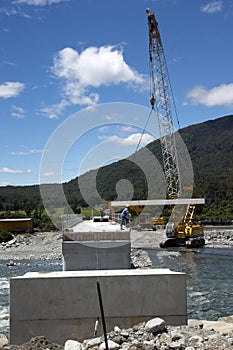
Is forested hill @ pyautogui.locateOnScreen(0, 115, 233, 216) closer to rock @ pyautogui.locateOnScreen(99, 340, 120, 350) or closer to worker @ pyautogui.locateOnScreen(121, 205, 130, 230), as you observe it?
worker @ pyautogui.locateOnScreen(121, 205, 130, 230)

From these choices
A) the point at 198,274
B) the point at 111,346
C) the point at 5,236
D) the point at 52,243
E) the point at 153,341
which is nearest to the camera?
the point at 111,346

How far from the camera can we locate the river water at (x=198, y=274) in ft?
60.3

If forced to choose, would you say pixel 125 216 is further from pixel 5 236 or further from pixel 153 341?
pixel 5 236

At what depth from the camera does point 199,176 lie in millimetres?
121750

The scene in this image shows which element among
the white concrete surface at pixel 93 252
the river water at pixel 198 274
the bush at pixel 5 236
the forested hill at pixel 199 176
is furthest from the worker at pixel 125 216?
the bush at pixel 5 236

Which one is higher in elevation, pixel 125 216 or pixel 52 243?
pixel 125 216

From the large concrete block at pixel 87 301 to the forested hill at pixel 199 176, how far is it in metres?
33.4

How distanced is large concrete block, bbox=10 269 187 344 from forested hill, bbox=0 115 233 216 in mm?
33437

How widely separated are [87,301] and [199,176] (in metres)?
113

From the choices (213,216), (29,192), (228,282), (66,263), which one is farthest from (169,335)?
(29,192)

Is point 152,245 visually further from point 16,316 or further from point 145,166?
point 16,316

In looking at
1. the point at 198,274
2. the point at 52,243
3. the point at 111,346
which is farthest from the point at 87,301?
the point at 52,243

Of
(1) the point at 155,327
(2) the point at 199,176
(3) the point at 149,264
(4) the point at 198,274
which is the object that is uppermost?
(2) the point at 199,176

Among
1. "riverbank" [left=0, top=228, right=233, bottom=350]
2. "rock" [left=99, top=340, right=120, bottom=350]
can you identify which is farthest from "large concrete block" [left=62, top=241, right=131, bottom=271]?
"rock" [left=99, top=340, right=120, bottom=350]
